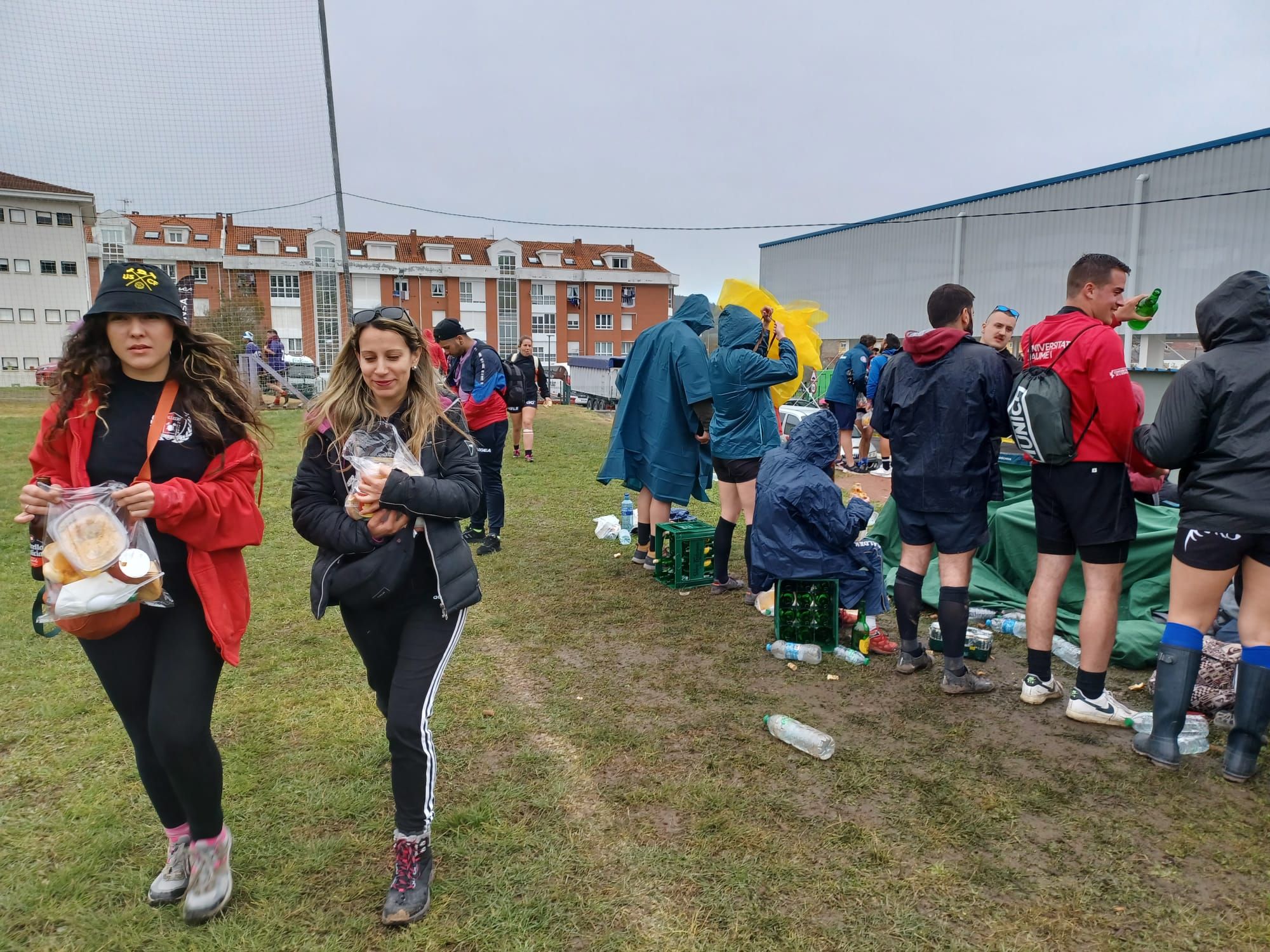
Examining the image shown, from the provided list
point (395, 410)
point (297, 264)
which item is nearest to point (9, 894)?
point (395, 410)

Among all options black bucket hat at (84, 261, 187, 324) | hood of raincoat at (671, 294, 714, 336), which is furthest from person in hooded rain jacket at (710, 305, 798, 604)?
black bucket hat at (84, 261, 187, 324)

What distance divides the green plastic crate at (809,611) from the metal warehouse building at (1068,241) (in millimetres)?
18034

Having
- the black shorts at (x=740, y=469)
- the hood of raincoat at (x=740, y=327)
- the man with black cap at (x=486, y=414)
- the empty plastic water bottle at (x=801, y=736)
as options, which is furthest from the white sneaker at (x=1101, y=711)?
the man with black cap at (x=486, y=414)

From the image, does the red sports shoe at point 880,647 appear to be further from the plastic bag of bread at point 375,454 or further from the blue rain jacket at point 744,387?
the plastic bag of bread at point 375,454

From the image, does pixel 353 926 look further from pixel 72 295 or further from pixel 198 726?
pixel 72 295

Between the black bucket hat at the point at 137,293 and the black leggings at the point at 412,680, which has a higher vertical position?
the black bucket hat at the point at 137,293

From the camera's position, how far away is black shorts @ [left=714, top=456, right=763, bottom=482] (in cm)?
543

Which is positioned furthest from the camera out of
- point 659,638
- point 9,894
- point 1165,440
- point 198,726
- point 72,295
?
point 72,295

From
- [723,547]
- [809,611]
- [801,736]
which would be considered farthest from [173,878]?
[723,547]

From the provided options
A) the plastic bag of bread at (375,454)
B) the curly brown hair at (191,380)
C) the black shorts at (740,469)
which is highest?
the curly brown hair at (191,380)

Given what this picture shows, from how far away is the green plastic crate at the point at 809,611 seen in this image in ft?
14.7

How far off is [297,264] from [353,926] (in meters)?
59.4

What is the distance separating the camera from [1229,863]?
8.61ft

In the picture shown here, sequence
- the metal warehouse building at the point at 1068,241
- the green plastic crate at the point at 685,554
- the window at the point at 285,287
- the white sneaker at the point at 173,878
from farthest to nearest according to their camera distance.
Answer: the window at the point at 285,287 → the metal warehouse building at the point at 1068,241 → the green plastic crate at the point at 685,554 → the white sneaker at the point at 173,878
